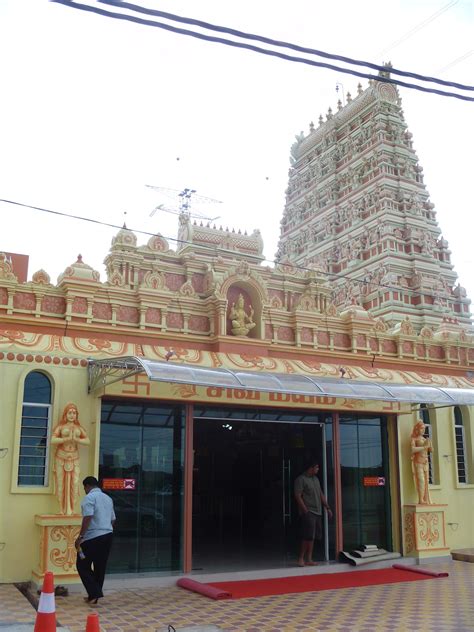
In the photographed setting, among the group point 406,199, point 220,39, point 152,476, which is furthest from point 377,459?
point 406,199

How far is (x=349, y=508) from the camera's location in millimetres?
12398

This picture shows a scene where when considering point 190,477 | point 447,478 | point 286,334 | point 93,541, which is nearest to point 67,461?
point 93,541

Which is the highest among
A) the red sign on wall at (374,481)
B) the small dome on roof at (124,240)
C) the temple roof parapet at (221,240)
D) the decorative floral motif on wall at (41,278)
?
the temple roof parapet at (221,240)

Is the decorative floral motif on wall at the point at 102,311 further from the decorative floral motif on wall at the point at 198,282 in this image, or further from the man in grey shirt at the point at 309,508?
the man in grey shirt at the point at 309,508

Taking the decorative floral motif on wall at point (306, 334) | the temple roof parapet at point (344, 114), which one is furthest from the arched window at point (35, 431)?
the temple roof parapet at point (344, 114)

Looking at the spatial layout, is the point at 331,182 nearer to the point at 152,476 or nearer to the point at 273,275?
the point at 273,275

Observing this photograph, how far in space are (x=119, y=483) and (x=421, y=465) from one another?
6004mm

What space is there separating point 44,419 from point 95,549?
2.55 meters

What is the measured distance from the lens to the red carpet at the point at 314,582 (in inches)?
383

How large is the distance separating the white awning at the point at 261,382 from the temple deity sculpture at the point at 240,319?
175 cm

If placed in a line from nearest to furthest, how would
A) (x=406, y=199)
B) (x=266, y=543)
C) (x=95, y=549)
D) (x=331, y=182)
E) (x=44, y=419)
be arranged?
(x=95, y=549)
(x=44, y=419)
(x=266, y=543)
(x=406, y=199)
(x=331, y=182)

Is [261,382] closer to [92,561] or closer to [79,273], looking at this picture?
[92,561]

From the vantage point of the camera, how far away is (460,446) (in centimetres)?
1429

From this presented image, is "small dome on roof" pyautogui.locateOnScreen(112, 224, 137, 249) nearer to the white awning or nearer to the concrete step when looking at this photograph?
the white awning
